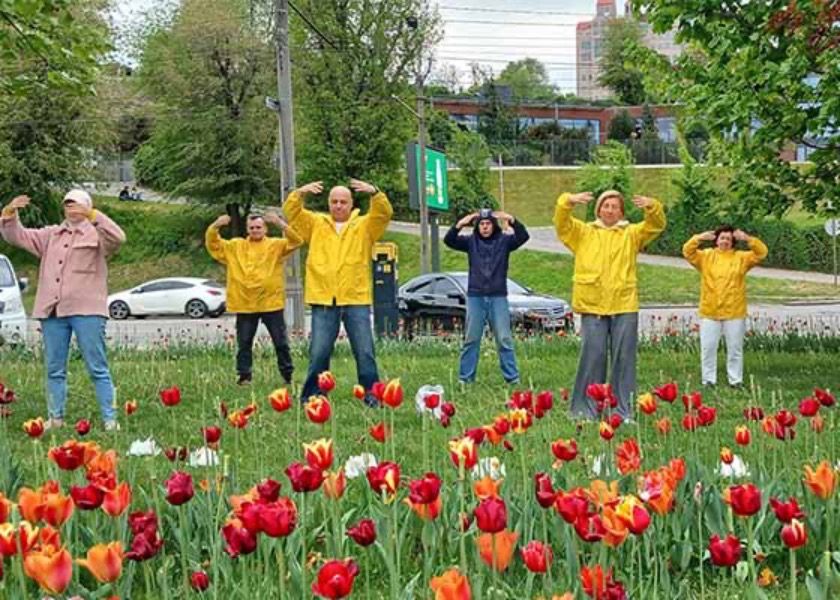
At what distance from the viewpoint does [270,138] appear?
41156mm

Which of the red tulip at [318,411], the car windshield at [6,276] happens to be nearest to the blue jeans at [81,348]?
the red tulip at [318,411]

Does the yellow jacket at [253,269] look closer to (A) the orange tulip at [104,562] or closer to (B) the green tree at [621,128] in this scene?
(A) the orange tulip at [104,562]

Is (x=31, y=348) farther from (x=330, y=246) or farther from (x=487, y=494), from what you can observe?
(x=487, y=494)

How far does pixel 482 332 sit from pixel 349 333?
85.6 inches

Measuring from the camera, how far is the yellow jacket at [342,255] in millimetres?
8289

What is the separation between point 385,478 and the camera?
308cm

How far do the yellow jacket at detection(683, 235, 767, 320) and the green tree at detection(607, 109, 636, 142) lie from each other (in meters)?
65.3

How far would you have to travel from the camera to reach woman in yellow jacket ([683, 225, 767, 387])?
9.77 m

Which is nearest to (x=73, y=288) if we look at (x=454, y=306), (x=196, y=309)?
(x=454, y=306)

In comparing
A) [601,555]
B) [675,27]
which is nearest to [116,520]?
[601,555]

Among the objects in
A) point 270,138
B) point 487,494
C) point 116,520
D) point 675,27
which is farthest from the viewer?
point 270,138

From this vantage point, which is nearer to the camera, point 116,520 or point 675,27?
point 116,520

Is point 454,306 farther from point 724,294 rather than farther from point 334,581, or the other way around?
point 334,581

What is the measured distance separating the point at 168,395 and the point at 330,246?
3681 mm
